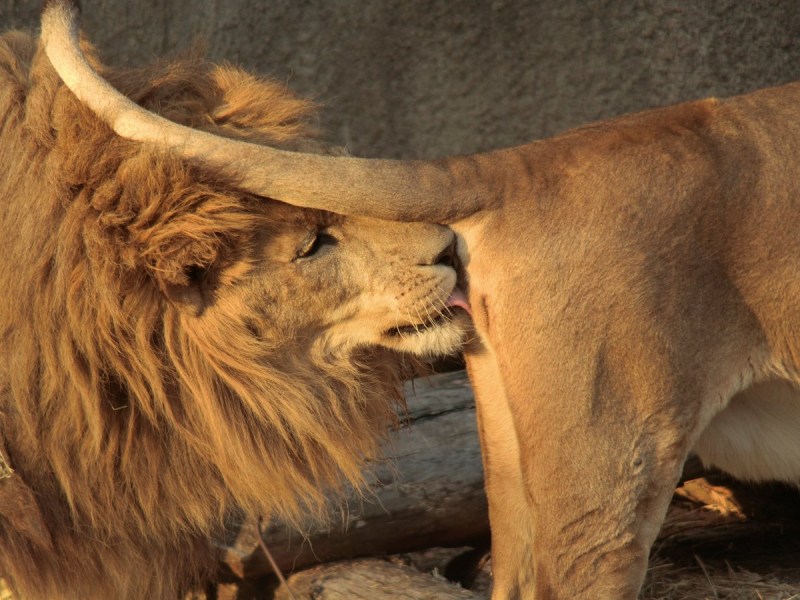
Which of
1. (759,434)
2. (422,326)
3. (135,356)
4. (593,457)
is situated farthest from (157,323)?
(759,434)

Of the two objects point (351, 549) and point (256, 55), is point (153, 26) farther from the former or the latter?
point (351, 549)

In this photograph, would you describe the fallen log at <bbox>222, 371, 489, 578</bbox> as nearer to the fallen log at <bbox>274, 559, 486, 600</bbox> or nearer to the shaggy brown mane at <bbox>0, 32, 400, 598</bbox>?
the fallen log at <bbox>274, 559, 486, 600</bbox>

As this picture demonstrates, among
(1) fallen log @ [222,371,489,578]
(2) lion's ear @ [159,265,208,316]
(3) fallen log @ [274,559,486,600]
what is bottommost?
(3) fallen log @ [274,559,486,600]

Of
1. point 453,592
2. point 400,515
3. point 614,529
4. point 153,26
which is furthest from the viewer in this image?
point 153,26

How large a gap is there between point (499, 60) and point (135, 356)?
195cm

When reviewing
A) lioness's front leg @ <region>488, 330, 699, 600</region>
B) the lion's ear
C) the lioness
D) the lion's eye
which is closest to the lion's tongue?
the lioness

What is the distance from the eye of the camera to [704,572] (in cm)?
318

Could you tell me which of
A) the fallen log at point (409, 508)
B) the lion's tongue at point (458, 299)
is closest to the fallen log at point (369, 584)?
the fallen log at point (409, 508)

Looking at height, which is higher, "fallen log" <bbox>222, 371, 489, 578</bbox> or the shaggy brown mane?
the shaggy brown mane

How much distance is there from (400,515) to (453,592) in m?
0.29

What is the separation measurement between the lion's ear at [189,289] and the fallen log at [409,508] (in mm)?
710

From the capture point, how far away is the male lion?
2.30 m

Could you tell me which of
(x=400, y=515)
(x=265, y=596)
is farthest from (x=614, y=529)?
(x=265, y=596)

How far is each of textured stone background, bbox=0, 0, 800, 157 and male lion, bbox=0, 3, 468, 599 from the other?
47.4 inches
